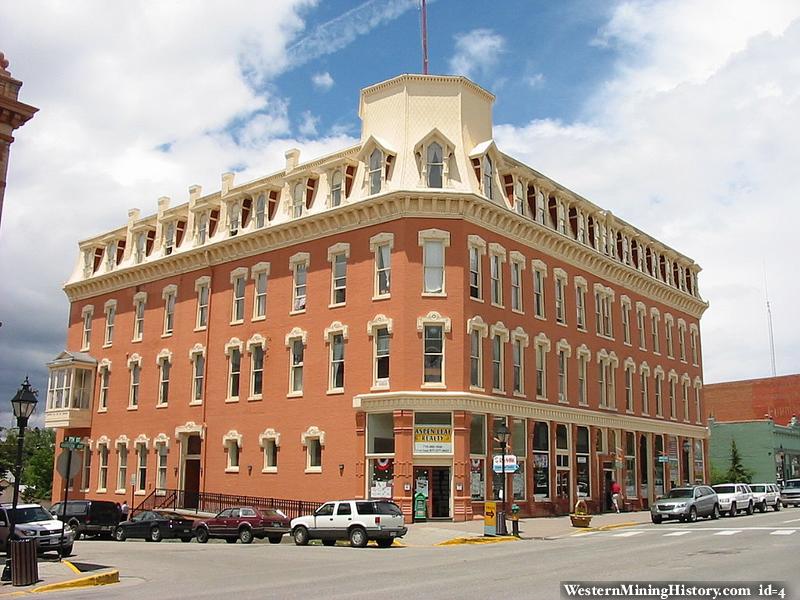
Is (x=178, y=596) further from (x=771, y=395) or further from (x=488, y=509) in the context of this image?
(x=771, y=395)

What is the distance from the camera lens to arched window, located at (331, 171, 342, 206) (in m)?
41.8

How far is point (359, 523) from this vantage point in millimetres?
28891

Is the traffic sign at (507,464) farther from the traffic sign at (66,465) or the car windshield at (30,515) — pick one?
the traffic sign at (66,465)

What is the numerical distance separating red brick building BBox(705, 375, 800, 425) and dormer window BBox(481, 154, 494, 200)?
70.6m

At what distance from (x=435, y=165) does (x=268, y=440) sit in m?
15.6

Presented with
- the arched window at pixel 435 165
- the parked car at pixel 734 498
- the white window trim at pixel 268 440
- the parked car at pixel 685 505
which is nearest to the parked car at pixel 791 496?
the parked car at pixel 734 498

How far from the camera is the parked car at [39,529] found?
25.7 metres

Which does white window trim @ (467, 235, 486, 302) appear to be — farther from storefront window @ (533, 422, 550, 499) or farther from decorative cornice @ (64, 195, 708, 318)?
storefront window @ (533, 422, 550, 499)

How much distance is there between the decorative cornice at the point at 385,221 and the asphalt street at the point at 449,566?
1560cm

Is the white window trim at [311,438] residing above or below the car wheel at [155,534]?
above

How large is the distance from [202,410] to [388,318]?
13712 millimetres

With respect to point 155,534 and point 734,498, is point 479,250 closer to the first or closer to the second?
point 155,534

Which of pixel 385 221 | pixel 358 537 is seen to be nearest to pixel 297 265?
pixel 385 221

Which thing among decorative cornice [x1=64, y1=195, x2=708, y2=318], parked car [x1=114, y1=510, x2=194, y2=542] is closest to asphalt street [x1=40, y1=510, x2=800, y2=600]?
parked car [x1=114, y1=510, x2=194, y2=542]
